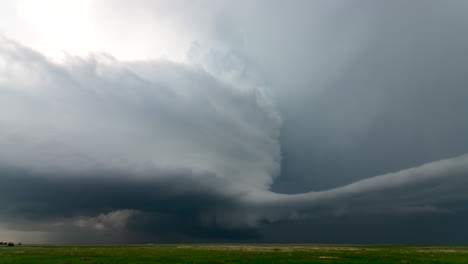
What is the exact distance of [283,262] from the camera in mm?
74625

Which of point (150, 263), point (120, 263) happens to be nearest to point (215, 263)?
point (150, 263)

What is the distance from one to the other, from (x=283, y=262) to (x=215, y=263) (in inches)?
661

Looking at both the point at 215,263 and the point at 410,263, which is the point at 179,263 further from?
the point at 410,263

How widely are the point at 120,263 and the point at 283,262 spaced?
38.4 m

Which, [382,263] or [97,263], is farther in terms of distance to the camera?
[382,263]

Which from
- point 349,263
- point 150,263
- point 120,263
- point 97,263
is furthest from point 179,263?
point 349,263

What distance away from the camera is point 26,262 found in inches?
2849

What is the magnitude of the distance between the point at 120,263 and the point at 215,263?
21657mm

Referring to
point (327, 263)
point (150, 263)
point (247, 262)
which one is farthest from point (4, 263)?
point (327, 263)

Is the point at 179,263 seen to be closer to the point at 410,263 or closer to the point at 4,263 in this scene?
the point at 4,263

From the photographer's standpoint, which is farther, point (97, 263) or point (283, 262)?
point (283, 262)

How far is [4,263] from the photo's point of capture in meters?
68.6

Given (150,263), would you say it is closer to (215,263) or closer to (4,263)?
(215,263)

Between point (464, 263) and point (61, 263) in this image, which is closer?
point (61, 263)
